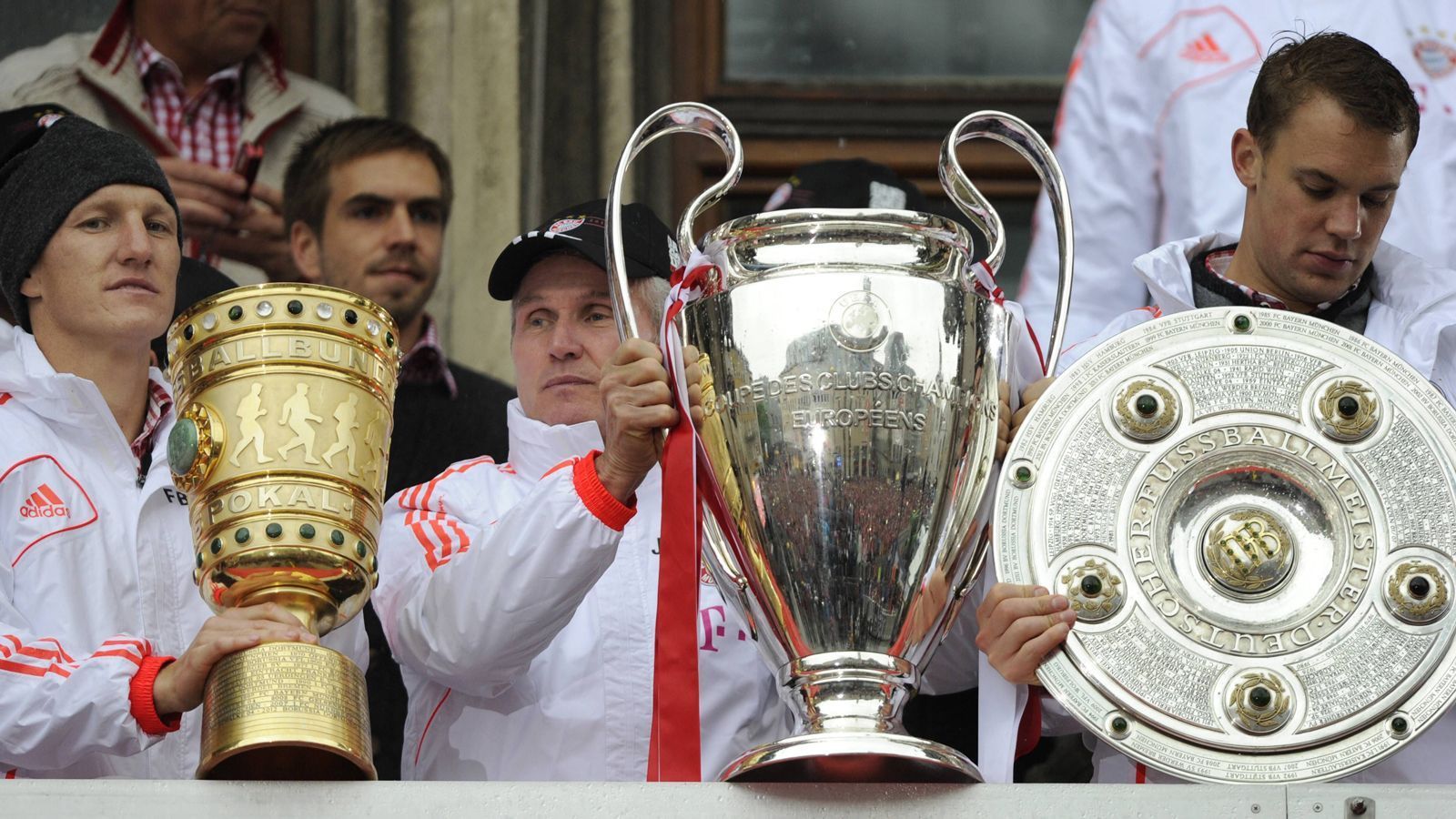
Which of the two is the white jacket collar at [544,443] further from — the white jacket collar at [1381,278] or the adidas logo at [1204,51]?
the adidas logo at [1204,51]

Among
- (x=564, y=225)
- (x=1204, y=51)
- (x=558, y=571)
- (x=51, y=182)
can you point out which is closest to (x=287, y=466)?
(x=558, y=571)

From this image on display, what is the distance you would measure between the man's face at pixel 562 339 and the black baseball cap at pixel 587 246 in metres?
0.02

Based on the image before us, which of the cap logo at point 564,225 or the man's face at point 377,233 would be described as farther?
the man's face at point 377,233

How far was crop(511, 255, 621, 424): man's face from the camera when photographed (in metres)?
3.09

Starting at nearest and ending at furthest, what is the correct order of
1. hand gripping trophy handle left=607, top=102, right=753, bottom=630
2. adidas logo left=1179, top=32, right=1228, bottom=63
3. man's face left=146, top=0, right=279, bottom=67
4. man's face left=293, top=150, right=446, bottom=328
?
1. hand gripping trophy handle left=607, top=102, right=753, bottom=630
2. adidas logo left=1179, top=32, right=1228, bottom=63
3. man's face left=293, top=150, right=446, bottom=328
4. man's face left=146, top=0, right=279, bottom=67

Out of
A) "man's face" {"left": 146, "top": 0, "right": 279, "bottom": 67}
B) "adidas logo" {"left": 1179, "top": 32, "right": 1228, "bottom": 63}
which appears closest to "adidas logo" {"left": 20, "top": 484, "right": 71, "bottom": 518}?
"man's face" {"left": 146, "top": 0, "right": 279, "bottom": 67}

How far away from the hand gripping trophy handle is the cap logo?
665 millimetres

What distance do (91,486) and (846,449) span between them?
101cm

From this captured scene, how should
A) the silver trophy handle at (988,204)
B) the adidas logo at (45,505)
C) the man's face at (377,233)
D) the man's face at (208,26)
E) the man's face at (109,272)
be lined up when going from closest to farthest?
1. the silver trophy handle at (988,204)
2. the adidas logo at (45,505)
3. the man's face at (109,272)
4. the man's face at (377,233)
5. the man's face at (208,26)

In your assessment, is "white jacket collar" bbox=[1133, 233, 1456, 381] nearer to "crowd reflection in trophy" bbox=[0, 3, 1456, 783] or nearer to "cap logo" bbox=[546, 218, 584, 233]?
"crowd reflection in trophy" bbox=[0, 3, 1456, 783]

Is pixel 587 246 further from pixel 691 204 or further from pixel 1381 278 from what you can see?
pixel 1381 278

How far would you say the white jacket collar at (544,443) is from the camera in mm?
2984

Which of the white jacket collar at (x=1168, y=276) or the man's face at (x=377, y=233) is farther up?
the man's face at (x=377, y=233)

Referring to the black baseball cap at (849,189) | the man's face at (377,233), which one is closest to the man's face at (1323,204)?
the black baseball cap at (849,189)
